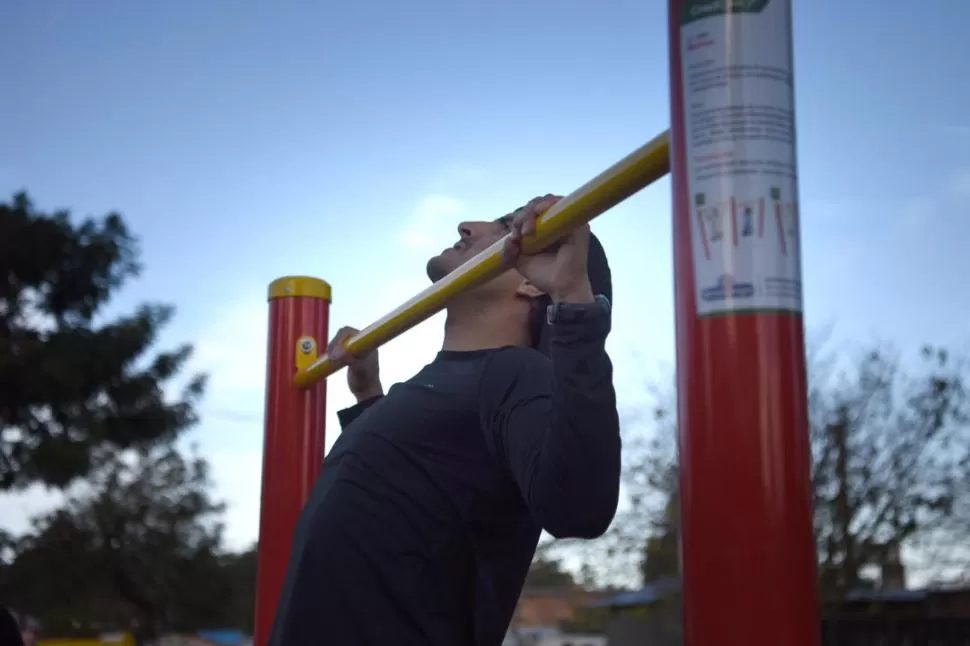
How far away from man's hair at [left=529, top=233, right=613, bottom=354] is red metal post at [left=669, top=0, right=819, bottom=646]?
63 centimetres

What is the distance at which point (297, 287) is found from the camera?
2408 mm

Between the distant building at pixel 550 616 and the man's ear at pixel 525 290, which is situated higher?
the man's ear at pixel 525 290

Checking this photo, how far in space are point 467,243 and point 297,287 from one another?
71 cm

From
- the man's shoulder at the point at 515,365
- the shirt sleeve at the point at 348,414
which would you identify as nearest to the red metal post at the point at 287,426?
the shirt sleeve at the point at 348,414

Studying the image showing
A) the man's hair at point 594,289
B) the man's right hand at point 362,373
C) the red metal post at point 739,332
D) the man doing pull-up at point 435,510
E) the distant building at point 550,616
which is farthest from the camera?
the distant building at point 550,616

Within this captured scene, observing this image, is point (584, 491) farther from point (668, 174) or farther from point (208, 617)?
point (208, 617)

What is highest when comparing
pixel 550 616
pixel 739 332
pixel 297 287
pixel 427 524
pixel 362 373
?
pixel 297 287

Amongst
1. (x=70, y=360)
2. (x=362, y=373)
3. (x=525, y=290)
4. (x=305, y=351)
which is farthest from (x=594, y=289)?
(x=70, y=360)

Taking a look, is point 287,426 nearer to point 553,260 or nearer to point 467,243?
point 467,243

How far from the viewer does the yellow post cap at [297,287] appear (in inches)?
94.8

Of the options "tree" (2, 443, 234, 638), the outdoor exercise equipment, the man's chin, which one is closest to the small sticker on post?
the man's chin

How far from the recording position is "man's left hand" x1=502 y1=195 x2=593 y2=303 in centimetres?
114

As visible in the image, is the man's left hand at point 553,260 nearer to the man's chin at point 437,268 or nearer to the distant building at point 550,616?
the man's chin at point 437,268

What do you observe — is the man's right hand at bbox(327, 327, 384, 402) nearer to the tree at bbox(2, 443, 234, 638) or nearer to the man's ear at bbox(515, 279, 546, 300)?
the man's ear at bbox(515, 279, 546, 300)
